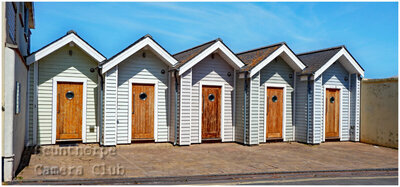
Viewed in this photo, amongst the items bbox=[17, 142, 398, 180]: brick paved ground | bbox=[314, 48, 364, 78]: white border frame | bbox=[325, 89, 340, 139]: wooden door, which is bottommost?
bbox=[17, 142, 398, 180]: brick paved ground

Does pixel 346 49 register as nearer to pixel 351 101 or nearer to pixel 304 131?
pixel 351 101

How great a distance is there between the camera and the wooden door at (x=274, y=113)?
15.0 m

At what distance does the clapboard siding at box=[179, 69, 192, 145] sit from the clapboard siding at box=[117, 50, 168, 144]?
883mm

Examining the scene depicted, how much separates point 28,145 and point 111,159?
3681 millimetres

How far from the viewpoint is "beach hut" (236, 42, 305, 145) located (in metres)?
14.0

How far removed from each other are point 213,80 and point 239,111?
5.26ft

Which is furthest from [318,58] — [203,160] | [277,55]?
[203,160]

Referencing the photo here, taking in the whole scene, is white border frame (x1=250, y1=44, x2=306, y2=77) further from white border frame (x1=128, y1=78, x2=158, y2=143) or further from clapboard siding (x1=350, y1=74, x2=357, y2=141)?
white border frame (x1=128, y1=78, x2=158, y2=143)

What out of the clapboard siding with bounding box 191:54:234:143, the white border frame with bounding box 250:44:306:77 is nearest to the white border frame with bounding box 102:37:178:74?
the clapboard siding with bounding box 191:54:234:143

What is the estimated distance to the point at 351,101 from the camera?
16250 mm

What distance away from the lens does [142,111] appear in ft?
44.1

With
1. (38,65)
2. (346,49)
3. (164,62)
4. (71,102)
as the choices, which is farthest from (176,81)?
(346,49)

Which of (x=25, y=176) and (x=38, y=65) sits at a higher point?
(x=38, y=65)

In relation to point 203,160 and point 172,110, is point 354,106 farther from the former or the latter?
point 203,160
